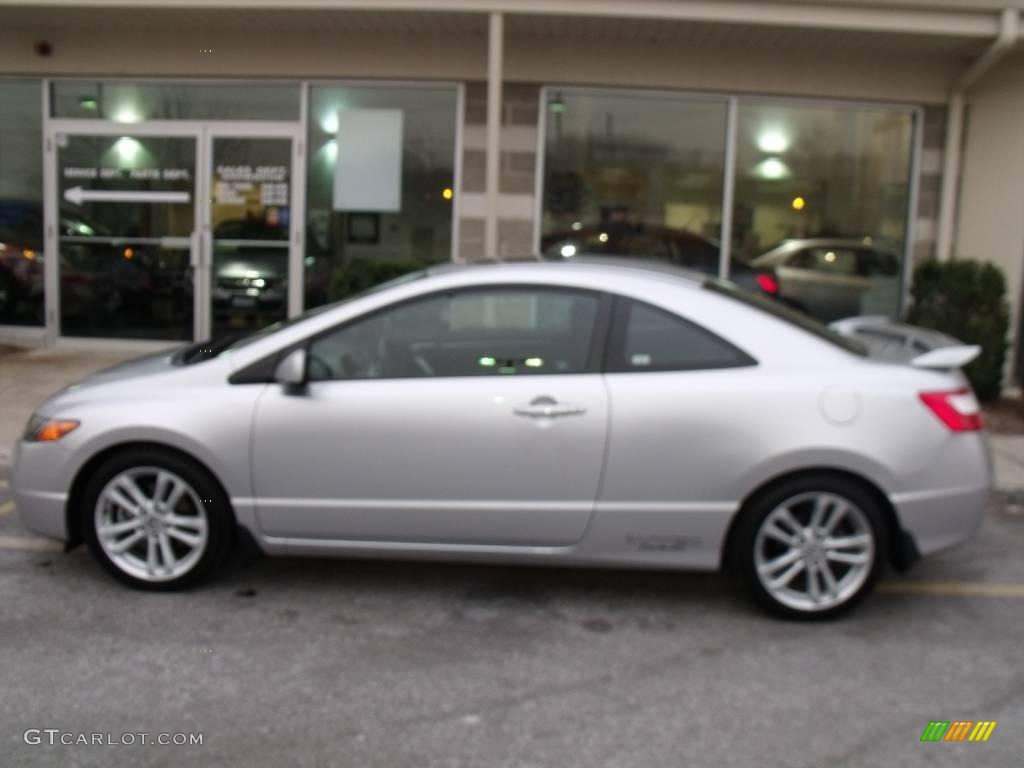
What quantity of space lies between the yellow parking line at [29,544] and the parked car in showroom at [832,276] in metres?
7.07

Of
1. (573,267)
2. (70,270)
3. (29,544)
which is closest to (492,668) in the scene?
(573,267)

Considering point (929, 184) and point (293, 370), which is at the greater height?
point (929, 184)

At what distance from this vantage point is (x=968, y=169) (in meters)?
10.2

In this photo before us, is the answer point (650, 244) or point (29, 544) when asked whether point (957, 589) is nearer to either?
point (29, 544)

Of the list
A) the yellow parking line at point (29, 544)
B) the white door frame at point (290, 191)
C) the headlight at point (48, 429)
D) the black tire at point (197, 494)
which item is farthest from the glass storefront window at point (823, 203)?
the headlight at point (48, 429)

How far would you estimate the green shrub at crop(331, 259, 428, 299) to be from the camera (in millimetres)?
9727

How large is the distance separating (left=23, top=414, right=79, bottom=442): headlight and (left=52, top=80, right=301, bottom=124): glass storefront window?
247 inches

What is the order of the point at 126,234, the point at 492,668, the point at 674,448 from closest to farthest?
the point at 492,668 → the point at 674,448 → the point at 126,234

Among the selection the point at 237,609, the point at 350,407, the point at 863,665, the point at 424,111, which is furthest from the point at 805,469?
the point at 424,111

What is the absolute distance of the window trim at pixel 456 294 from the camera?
14.8 feet

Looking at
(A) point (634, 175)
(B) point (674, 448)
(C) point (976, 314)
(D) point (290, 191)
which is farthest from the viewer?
(D) point (290, 191)

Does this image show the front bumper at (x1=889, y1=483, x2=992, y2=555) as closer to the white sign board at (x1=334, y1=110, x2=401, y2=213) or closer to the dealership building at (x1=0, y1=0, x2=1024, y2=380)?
the dealership building at (x1=0, y1=0, x2=1024, y2=380)

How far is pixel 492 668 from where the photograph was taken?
13.3 ft

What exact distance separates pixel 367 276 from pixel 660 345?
564 centimetres
